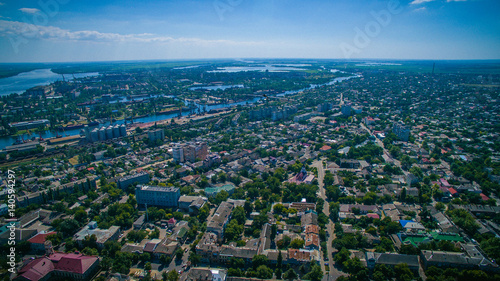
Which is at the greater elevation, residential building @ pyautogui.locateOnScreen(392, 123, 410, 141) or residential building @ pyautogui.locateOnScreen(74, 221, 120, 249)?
residential building @ pyautogui.locateOnScreen(392, 123, 410, 141)

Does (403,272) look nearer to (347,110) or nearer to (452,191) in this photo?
(452,191)

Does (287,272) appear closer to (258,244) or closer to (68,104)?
(258,244)

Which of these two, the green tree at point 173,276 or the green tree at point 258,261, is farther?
the green tree at point 258,261

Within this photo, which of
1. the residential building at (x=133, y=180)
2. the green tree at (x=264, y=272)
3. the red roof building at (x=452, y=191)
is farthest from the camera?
the residential building at (x=133, y=180)

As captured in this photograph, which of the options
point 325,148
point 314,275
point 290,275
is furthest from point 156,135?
point 314,275

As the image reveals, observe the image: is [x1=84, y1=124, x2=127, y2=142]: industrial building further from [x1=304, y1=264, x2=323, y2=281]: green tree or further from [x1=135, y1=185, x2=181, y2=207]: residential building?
[x1=304, y1=264, x2=323, y2=281]: green tree

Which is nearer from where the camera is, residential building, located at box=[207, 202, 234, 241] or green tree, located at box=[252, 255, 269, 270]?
green tree, located at box=[252, 255, 269, 270]

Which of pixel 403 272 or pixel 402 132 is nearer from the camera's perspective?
pixel 403 272

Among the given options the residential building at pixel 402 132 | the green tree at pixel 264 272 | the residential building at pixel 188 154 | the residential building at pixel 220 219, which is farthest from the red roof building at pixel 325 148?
→ the green tree at pixel 264 272

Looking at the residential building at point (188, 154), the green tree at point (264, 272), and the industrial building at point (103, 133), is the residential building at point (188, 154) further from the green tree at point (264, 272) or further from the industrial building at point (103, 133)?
the green tree at point (264, 272)

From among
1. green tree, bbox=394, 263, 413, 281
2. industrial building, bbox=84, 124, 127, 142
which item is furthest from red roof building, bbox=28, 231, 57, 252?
industrial building, bbox=84, 124, 127, 142

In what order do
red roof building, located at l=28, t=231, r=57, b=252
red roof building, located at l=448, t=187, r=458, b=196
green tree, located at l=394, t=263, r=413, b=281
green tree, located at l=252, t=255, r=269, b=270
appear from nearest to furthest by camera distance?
green tree, located at l=394, t=263, r=413, b=281 < green tree, located at l=252, t=255, r=269, b=270 < red roof building, located at l=28, t=231, r=57, b=252 < red roof building, located at l=448, t=187, r=458, b=196

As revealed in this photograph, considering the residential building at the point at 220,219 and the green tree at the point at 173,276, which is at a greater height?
the residential building at the point at 220,219
